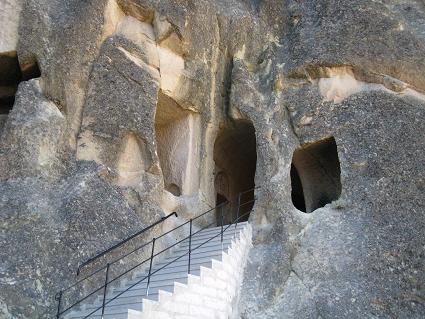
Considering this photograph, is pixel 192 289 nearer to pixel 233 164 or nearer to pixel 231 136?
pixel 231 136

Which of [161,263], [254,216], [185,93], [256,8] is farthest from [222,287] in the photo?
[256,8]

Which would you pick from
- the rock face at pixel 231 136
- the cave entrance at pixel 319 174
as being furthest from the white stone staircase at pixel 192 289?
the cave entrance at pixel 319 174

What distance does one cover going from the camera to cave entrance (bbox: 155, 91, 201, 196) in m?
11.3

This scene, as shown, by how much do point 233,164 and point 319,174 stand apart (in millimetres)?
3137

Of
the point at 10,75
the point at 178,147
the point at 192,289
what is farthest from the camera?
the point at 178,147

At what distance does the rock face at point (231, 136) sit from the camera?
7.98m

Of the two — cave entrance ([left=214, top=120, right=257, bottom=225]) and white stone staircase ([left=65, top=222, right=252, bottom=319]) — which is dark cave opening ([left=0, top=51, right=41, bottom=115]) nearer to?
white stone staircase ([left=65, top=222, right=252, bottom=319])

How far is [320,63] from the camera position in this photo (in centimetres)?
1101

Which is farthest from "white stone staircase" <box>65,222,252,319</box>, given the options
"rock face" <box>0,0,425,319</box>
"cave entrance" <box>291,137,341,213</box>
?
"cave entrance" <box>291,137,341,213</box>

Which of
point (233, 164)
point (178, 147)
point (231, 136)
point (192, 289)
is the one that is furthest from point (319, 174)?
point (192, 289)

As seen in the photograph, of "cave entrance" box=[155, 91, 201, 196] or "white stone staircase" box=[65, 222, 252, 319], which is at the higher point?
"white stone staircase" box=[65, 222, 252, 319]

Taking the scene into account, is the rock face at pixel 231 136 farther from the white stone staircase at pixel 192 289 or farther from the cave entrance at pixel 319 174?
the white stone staircase at pixel 192 289

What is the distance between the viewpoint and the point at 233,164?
1502 centimetres

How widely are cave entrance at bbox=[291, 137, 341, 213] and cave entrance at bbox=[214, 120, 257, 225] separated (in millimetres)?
1547
